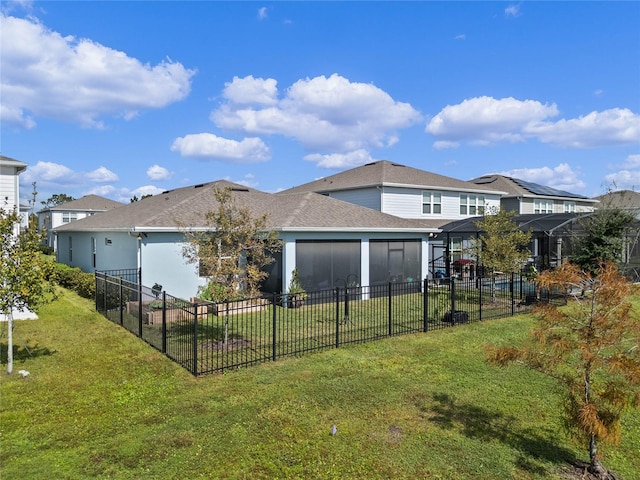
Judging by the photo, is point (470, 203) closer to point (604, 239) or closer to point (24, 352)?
point (604, 239)

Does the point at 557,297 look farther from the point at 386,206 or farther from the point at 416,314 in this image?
the point at 386,206

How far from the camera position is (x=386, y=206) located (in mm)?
23703

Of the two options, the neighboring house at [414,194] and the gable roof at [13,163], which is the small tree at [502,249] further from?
the gable roof at [13,163]

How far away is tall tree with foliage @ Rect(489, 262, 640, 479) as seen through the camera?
4.32m

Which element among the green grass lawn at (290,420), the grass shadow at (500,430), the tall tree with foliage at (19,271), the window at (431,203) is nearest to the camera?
the green grass lawn at (290,420)

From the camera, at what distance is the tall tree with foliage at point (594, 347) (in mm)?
4324

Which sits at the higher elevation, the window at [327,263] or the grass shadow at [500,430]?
the window at [327,263]

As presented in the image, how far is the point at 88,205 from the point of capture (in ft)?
149

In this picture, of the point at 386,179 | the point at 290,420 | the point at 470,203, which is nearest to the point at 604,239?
the point at 470,203

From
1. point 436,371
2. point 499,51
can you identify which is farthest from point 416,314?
point 499,51

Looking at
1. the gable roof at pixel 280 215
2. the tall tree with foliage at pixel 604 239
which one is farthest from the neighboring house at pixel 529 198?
the gable roof at pixel 280 215

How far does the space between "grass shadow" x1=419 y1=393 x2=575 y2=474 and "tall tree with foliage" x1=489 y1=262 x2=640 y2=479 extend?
20.0 inches

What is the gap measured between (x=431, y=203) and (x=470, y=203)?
3.78 m

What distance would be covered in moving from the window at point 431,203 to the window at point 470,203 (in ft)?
6.96
